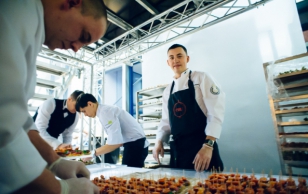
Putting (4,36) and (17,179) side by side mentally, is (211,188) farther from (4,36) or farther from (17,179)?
(4,36)

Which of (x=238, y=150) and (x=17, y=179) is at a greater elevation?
(x=17, y=179)

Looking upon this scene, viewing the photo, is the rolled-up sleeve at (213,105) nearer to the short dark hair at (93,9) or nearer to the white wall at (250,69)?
the short dark hair at (93,9)

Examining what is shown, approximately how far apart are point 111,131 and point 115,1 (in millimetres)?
2371

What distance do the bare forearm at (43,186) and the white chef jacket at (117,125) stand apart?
6.41 ft

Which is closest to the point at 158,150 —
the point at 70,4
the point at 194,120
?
the point at 194,120

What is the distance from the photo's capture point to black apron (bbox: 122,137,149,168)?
2598 mm

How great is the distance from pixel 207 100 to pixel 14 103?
1563mm

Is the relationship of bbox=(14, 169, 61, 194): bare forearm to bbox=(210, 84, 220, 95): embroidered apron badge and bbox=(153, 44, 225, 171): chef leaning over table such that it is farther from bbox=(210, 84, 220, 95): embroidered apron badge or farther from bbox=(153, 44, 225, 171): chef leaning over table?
bbox=(210, 84, 220, 95): embroidered apron badge

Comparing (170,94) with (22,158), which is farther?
(170,94)

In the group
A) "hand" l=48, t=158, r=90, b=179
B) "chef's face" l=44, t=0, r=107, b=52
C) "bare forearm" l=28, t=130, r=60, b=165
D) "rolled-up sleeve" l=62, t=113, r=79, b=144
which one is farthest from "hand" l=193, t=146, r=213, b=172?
"rolled-up sleeve" l=62, t=113, r=79, b=144

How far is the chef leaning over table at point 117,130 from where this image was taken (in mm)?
2494

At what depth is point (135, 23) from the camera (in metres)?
3.83

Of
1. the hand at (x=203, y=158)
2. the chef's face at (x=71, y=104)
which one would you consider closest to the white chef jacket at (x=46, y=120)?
the chef's face at (x=71, y=104)

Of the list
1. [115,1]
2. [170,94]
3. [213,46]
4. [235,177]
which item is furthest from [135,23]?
[235,177]
